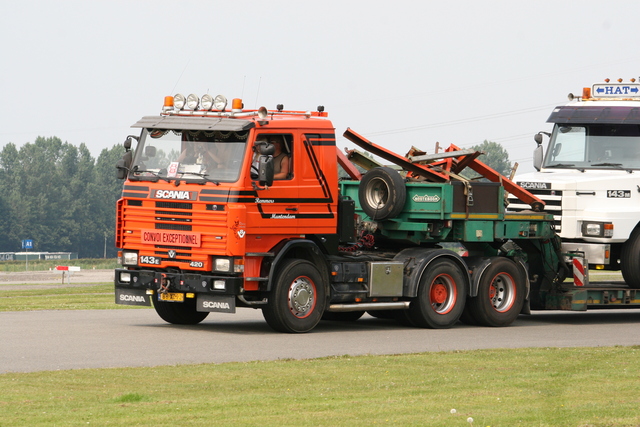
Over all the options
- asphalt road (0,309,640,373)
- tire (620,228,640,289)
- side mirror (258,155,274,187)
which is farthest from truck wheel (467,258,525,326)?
side mirror (258,155,274,187)

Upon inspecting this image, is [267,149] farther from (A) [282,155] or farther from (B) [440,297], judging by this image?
(B) [440,297]

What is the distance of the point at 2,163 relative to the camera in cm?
14675

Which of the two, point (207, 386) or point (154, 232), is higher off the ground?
point (154, 232)

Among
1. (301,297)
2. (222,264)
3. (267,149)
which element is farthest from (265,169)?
(301,297)

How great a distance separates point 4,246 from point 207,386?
129 m

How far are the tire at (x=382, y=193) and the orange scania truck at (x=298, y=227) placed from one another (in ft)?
0.07

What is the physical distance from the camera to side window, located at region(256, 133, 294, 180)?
52.1 ft

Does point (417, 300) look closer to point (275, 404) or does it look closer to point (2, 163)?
point (275, 404)

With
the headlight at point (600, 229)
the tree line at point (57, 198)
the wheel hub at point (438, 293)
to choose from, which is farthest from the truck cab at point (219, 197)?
the tree line at point (57, 198)

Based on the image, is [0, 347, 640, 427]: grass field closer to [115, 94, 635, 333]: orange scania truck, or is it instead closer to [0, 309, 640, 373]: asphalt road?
[0, 309, 640, 373]: asphalt road

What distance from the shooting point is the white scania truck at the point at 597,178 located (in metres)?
18.7

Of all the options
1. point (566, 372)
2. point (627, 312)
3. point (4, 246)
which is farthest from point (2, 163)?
point (566, 372)

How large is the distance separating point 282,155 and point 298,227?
3.60 feet

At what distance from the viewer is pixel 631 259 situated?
18.9 m
